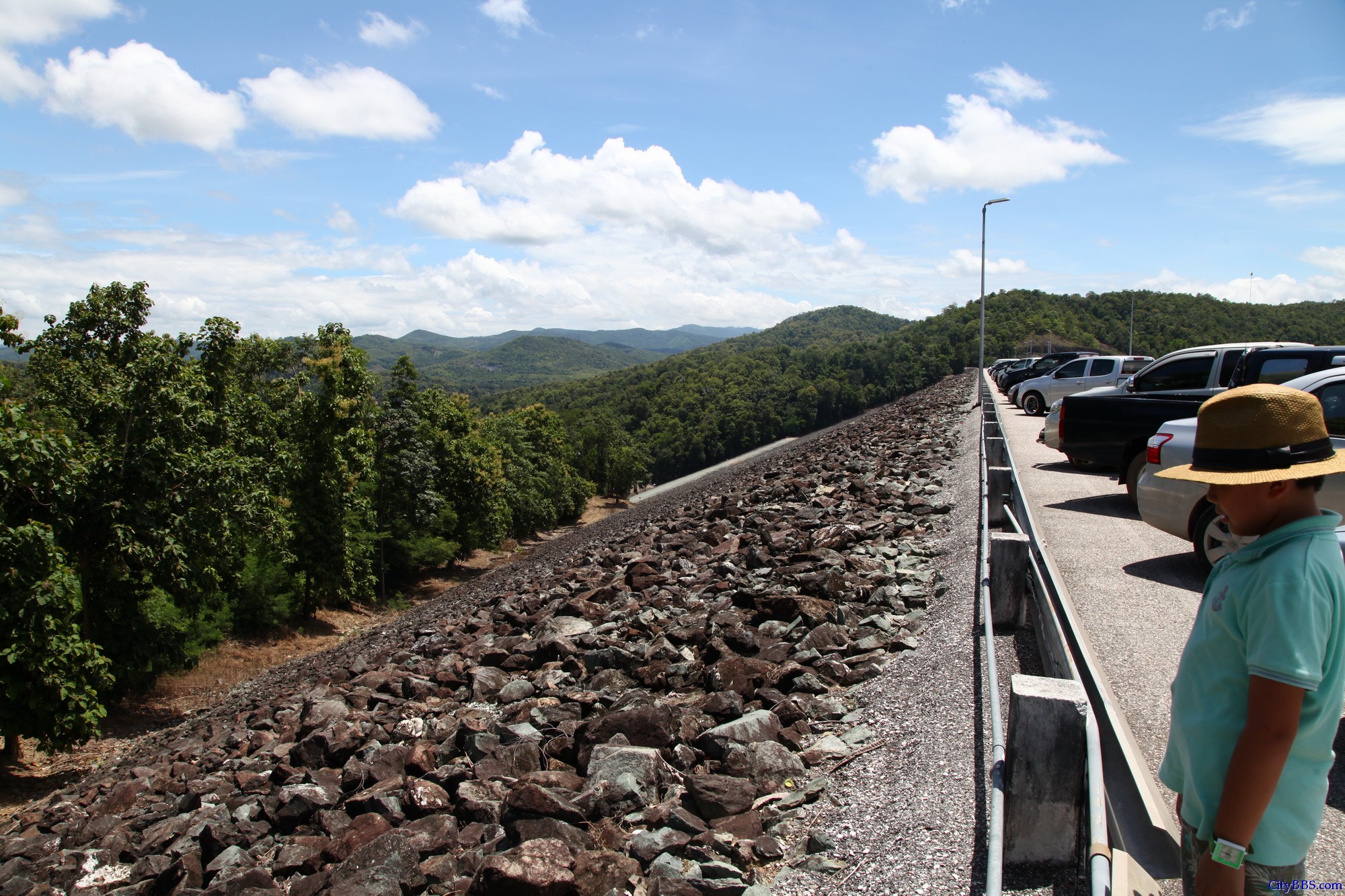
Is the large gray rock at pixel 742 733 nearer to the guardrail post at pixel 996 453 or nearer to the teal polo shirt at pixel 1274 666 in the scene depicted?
the teal polo shirt at pixel 1274 666

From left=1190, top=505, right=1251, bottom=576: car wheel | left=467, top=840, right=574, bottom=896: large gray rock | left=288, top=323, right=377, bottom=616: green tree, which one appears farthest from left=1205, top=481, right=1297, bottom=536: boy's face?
left=288, top=323, right=377, bottom=616: green tree

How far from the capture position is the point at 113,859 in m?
5.62

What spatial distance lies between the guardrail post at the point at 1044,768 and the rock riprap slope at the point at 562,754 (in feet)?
3.25

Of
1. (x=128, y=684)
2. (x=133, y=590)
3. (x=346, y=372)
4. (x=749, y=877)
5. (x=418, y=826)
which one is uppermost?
(x=346, y=372)

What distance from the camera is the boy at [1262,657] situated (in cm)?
180

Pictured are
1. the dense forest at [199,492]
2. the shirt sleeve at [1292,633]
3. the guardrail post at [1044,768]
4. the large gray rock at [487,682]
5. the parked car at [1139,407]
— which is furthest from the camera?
the dense forest at [199,492]

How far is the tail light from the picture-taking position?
8.29 metres

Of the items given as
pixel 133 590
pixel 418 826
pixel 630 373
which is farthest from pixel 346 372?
pixel 630 373

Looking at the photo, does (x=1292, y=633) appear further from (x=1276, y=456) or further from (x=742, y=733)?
(x=742, y=733)

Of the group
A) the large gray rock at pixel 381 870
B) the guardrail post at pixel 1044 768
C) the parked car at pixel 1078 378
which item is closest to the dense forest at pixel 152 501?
the large gray rock at pixel 381 870

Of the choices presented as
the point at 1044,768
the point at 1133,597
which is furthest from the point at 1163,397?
the point at 1044,768

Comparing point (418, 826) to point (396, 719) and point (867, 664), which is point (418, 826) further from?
point (867, 664)

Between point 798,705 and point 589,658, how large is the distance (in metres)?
2.56

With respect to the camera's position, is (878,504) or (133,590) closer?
(878,504)
